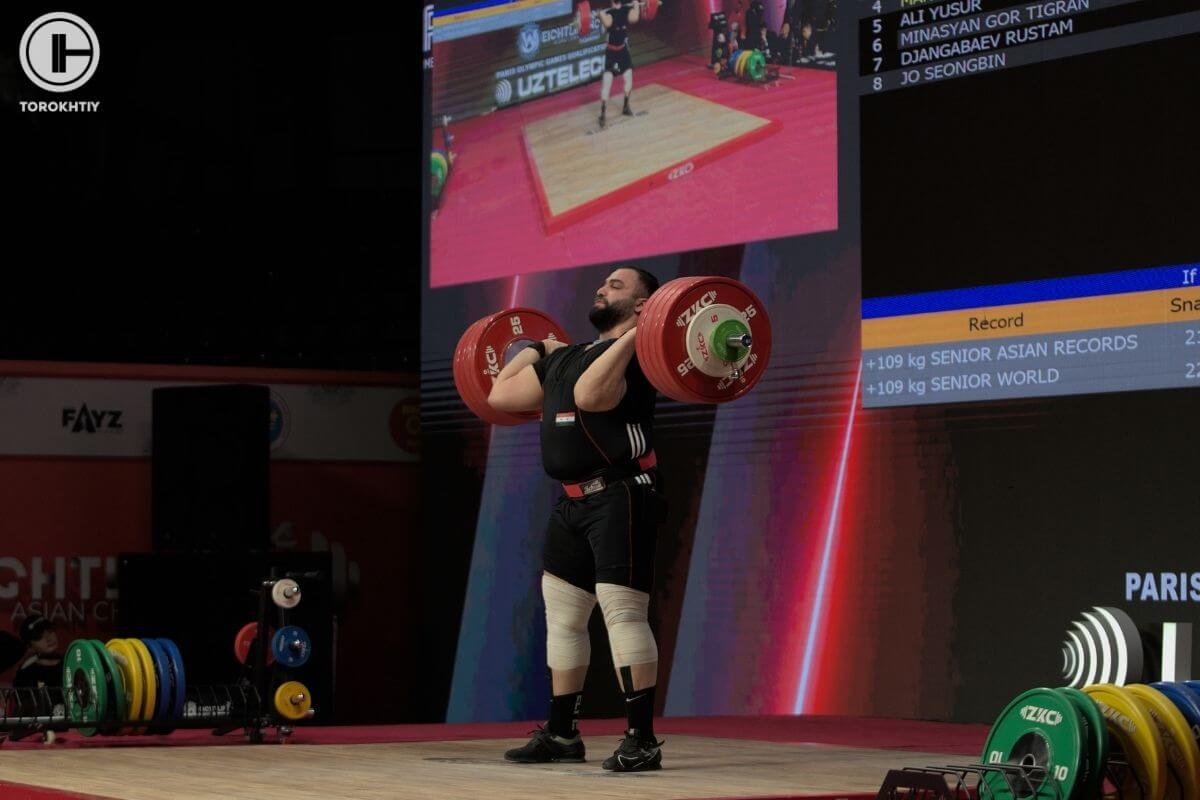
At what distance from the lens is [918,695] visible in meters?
6.58

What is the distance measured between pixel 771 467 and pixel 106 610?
3.48 meters

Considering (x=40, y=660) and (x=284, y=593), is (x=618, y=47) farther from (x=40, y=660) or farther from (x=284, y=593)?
(x=40, y=660)

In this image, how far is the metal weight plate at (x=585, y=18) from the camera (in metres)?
7.89

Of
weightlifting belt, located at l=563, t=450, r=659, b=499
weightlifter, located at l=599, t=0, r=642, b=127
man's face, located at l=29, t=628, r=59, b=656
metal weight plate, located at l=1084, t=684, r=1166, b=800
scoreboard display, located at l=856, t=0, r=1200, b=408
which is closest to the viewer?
metal weight plate, located at l=1084, t=684, r=1166, b=800

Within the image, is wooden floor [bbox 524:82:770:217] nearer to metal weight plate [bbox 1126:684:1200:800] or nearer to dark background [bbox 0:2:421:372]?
dark background [bbox 0:2:421:372]

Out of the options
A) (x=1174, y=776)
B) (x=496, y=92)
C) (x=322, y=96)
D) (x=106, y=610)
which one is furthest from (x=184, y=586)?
(x=1174, y=776)

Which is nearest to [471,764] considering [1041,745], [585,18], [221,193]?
[1041,745]

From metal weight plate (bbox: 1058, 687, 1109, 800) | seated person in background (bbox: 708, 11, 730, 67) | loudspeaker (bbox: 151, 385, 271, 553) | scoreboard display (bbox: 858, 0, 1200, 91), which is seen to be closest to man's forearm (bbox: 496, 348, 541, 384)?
metal weight plate (bbox: 1058, 687, 1109, 800)

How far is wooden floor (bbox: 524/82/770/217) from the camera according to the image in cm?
737

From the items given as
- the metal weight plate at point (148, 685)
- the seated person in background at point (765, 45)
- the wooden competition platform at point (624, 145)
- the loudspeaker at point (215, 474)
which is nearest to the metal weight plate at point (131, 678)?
the metal weight plate at point (148, 685)

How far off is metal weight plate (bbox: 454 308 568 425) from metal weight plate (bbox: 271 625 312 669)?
3.65ft

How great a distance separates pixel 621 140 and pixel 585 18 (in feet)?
1.99

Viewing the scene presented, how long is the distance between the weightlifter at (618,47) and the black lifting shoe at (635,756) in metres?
3.85

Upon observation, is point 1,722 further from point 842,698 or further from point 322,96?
point 322,96
